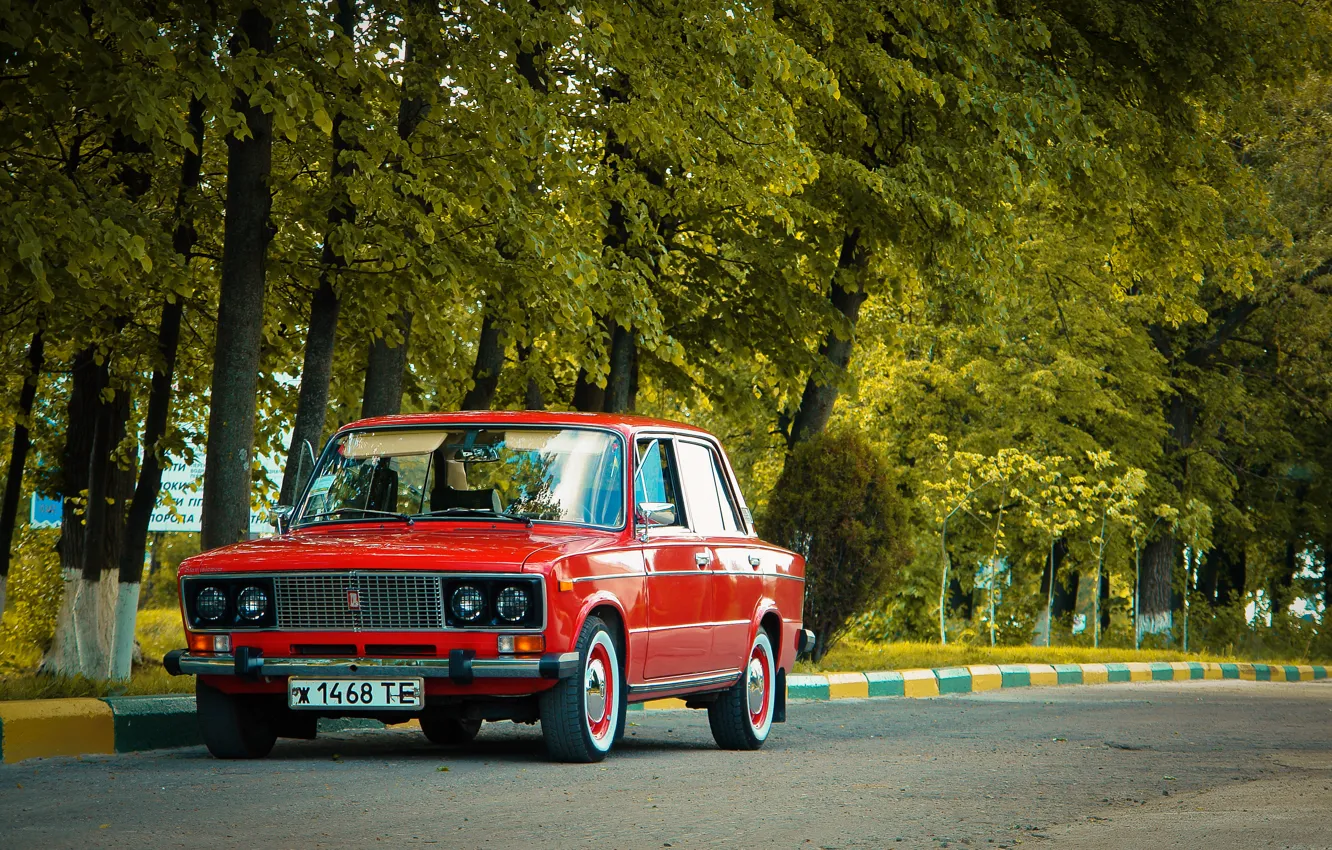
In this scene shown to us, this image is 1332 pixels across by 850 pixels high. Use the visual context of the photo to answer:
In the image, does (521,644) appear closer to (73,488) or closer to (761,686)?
(761,686)

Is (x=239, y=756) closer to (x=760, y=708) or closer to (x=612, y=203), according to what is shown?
(x=760, y=708)

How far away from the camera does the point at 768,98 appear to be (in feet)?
50.6

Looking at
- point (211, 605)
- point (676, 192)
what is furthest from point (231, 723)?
point (676, 192)

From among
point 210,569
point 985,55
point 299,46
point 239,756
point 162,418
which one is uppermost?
point 985,55

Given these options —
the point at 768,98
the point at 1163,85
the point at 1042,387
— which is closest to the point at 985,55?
the point at 1163,85

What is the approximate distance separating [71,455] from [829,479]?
8.79 m

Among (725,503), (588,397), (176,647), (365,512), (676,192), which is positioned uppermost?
(676,192)

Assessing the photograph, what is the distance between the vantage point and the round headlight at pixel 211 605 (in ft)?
28.3

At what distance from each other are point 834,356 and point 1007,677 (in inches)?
180

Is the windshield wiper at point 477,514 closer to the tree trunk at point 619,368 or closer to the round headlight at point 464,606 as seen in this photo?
the round headlight at point 464,606

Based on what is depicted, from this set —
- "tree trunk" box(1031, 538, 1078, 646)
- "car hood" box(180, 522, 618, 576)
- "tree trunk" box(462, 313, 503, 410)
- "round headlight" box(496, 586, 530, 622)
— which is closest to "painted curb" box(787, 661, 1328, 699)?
"tree trunk" box(462, 313, 503, 410)

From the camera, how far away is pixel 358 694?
8.20m

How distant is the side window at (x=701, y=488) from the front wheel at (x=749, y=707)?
0.84 meters

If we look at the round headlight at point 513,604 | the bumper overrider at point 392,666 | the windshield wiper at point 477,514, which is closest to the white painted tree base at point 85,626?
the windshield wiper at point 477,514
